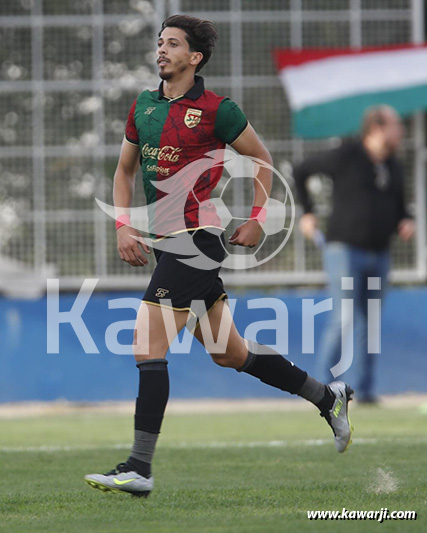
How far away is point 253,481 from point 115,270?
8.05 m

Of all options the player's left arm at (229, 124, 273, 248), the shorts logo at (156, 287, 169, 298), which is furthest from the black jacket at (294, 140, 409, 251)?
the shorts logo at (156, 287, 169, 298)

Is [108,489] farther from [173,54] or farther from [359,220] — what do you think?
[359,220]

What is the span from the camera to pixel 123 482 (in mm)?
4934

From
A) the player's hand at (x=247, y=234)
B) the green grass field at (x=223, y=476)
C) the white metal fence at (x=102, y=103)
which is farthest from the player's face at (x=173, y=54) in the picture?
the white metal fence at (x=102, y=103)

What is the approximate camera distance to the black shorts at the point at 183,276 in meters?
5.19

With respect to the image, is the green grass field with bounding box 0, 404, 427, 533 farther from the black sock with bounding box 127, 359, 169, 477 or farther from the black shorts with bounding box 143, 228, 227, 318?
the black shorts with bounding box 143, 228, 227, 318

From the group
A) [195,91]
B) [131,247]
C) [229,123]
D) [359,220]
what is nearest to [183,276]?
[131,247]

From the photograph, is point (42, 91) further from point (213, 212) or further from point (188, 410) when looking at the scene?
point (213, 212)

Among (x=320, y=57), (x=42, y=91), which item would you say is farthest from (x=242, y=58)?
(x=42, y=91)

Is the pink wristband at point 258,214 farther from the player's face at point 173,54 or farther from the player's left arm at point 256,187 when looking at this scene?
the player's face at point 173,54

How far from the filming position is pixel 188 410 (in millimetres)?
11406

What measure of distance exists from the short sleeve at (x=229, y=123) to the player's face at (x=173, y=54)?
267 millimetres

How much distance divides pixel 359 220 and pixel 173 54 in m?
5.44

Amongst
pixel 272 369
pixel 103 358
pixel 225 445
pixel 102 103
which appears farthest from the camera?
pixel 102 103
